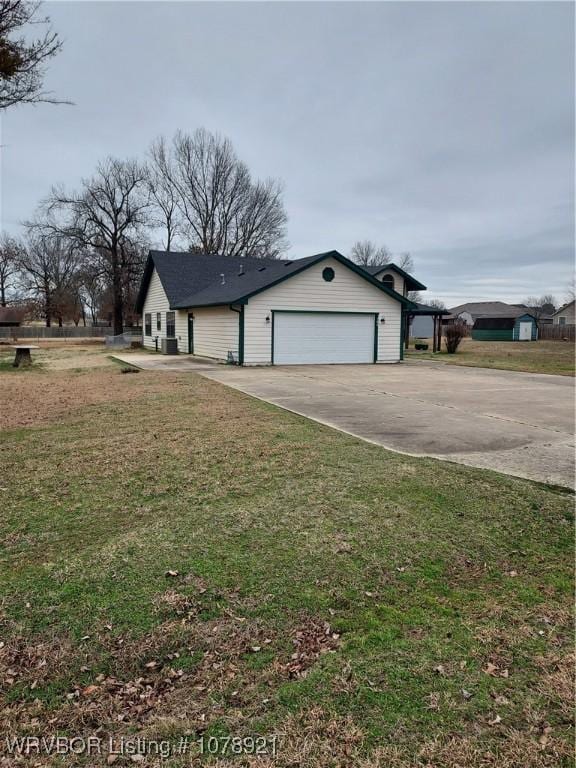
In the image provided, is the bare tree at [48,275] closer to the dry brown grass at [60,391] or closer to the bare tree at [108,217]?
the bare tree at [108,217]

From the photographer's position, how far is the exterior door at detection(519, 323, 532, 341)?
4541 cm

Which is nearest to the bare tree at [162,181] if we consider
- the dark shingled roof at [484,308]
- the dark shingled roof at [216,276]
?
the dark shingled roof at [216,276]

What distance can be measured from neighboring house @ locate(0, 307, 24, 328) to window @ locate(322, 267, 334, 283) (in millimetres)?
38966

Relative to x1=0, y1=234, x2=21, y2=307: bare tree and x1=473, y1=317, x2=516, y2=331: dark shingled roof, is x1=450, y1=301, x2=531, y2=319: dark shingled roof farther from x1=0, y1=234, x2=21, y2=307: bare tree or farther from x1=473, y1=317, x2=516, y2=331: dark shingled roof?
x1=0, y1=234, x2=21, y2=307: bare tree

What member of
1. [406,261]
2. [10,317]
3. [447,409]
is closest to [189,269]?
[447,409]

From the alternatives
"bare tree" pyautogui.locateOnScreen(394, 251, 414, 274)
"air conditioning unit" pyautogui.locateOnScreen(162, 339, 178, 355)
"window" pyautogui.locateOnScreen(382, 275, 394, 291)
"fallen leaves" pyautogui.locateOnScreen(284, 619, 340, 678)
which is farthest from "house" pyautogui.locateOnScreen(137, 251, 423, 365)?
"bare tree" pyautogui.locateOnScreen(394, 251, 414, 274)

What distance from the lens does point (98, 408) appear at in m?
8.20

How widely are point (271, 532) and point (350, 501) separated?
856 mm

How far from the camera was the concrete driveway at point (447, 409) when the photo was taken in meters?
5.62

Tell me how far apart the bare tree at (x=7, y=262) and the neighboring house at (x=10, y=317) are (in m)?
5.73

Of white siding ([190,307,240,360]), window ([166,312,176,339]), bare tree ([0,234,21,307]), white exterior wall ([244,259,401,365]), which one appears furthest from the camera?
bare tree ([0,234,21,307])

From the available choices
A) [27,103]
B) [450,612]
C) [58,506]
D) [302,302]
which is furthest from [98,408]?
[302,302]

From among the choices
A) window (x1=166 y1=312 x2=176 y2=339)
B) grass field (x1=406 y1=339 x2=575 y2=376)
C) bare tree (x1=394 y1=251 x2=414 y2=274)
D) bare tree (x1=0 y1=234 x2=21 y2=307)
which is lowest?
grass field (x1=406 y1=339 x2=575 y2=376)

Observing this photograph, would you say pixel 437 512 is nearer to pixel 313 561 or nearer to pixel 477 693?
pixel 313 561
